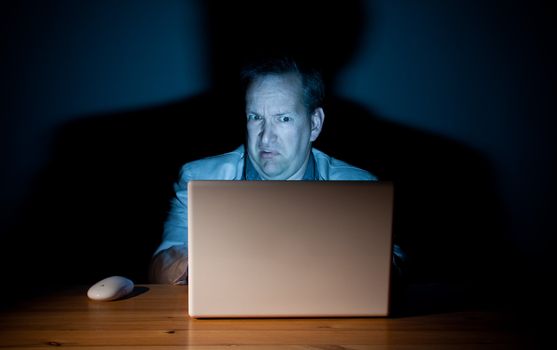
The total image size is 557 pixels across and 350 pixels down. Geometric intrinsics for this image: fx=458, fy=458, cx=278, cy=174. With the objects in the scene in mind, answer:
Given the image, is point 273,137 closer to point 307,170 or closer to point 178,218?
point 307,170

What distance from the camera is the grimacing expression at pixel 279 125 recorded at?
215 cm

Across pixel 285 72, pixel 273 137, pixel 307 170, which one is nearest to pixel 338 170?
pixel 307 170

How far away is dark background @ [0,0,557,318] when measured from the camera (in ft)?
6.91

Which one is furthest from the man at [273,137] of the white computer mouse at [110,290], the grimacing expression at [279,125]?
the white computer mouse at [110,290]

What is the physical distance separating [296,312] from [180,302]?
324mm

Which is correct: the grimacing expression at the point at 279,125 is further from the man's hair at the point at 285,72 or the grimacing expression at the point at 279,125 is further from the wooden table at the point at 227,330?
the wooden table at the point at 227,330

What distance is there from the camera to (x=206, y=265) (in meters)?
0.95

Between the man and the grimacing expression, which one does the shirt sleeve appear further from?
the grimacing expression

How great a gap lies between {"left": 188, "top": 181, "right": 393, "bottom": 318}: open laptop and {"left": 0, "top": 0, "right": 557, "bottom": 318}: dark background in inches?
46.4

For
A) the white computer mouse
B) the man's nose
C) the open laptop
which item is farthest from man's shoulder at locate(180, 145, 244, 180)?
the open laptop

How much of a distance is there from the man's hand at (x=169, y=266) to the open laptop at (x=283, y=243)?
0.82 meters

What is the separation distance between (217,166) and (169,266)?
1.67 ft

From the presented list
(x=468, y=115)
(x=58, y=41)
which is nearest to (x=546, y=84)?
(x=468, y=115)

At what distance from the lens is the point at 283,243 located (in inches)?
37.4
